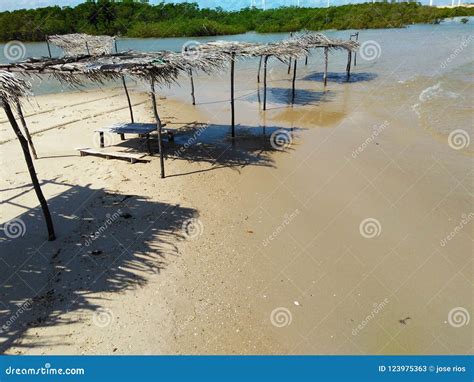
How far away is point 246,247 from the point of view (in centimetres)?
670

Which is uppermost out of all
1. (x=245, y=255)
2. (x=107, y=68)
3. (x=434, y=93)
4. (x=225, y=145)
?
(x=107, y=68)

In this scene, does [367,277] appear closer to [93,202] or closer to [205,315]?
[205,315]

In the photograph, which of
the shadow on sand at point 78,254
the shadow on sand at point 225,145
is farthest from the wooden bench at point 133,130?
the shadow on sand at point 78,254

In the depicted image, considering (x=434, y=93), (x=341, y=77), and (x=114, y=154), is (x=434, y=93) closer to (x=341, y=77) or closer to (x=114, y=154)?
(x=341, y=77)

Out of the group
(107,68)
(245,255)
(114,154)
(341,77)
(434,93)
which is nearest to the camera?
(245,255)

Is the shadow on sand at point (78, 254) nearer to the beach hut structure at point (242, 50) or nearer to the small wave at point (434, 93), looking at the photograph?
the beach hut structure at point (242, 50)

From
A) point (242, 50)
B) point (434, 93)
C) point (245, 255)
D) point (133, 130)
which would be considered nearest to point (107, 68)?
point (133, 130)

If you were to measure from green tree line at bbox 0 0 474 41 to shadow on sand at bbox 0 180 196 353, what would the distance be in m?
37.1

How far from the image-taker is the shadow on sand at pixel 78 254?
17.6ft

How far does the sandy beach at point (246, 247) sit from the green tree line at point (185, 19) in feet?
118

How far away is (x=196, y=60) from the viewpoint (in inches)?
424

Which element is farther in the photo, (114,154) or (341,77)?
(341,77)

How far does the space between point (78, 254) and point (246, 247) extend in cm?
298
